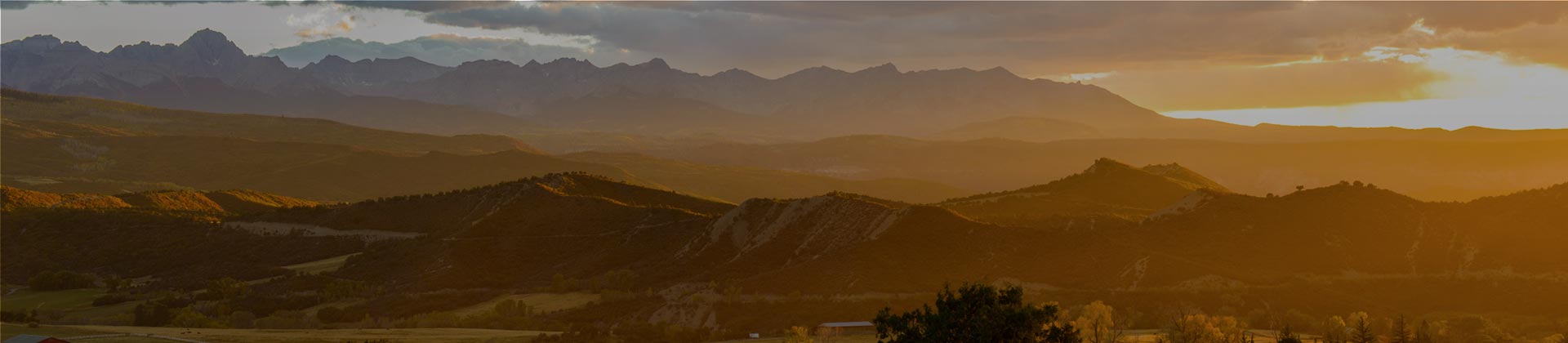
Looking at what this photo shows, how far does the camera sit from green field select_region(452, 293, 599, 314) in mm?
95938

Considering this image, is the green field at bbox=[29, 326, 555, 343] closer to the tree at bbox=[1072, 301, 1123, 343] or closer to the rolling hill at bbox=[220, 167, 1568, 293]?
the rolling hill at bbox=[220, 167, 1568, 293]

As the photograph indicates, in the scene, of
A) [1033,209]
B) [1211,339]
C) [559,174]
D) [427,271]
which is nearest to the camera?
[1211,339]

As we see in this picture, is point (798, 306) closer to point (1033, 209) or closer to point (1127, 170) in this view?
point (1033, 209)

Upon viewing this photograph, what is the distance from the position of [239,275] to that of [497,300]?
3301 centimetres

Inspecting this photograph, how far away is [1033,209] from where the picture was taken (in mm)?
139875

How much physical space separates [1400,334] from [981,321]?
30.9 meters

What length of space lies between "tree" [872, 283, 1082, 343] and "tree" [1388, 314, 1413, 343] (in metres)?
24.8

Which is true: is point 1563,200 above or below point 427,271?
above

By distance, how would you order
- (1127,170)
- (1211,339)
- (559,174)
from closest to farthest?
(1211,339), (559,174), (1127,170)

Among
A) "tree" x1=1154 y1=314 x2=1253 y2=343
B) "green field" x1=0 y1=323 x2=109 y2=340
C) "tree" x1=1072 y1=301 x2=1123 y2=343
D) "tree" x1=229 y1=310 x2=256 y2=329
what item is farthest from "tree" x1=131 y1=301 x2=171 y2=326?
Answer: "tree" x1=1154 y1=314 x2=1253 y2=343

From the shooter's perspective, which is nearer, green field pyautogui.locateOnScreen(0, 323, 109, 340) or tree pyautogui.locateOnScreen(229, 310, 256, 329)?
green field pyautogui.locateOnScreen(0, 323, 109, 340)

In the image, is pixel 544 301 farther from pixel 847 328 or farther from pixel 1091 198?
pixel 1091 198

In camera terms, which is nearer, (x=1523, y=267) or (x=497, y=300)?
(x=1523, y=267)

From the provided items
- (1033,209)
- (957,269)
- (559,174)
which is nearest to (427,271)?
(559,174)
